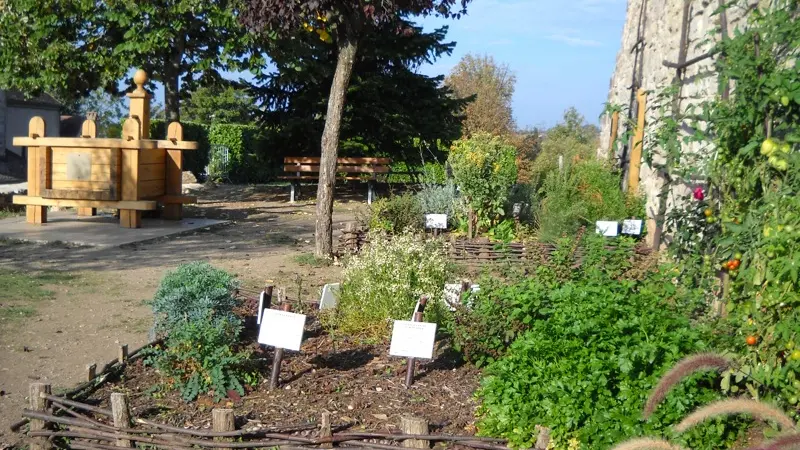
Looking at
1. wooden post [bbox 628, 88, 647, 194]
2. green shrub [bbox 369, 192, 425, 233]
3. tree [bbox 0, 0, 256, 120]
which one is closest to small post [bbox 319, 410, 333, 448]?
→ green shrub [bbox 369, 192, 425, 233]

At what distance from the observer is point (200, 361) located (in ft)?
15.6

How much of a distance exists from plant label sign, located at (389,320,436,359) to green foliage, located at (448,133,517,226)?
18.9 ft

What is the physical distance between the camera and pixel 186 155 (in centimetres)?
2727

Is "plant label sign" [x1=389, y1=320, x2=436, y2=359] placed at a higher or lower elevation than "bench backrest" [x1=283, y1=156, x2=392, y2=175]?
lower

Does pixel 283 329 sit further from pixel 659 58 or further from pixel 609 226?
pixel 659 58

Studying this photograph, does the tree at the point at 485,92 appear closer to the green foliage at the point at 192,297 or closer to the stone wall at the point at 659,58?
the stone wall at the point at 659,58

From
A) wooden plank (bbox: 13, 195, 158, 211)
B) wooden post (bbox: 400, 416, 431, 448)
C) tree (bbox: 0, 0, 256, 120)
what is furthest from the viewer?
tree (bbox: 0, 0, 256, 120)

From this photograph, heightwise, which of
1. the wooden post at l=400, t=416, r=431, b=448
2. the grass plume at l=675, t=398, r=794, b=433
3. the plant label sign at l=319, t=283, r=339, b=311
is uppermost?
the grass plume at l=675, t=398, r=794, b=433

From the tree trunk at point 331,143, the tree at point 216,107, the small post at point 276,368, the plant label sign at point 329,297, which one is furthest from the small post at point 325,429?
the tree at point 216,107

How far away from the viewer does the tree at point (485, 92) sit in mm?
28875

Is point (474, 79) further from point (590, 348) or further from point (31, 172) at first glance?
point (590, 348)

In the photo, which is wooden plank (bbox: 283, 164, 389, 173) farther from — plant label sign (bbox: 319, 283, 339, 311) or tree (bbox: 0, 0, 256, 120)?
plant label sign (bbox: 319, 283, 339, 311)

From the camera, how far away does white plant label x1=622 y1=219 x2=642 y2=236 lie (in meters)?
9.04

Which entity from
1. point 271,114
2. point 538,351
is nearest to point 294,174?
point 271,114
